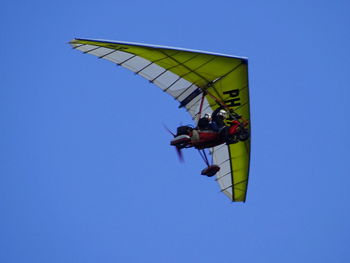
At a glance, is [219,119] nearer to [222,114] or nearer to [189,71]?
[222,114]

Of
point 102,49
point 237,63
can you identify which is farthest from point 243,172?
point 102,49

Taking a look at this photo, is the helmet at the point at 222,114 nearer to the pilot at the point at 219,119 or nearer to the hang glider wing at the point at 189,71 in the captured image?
the pilot at the point at 219,119

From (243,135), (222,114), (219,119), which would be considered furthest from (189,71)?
(243,135)

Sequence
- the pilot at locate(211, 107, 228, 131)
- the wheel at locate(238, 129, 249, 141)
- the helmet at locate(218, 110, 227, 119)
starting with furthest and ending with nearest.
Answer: the helmet at locate(218, 110, 227, 119), the pilot at locate(211, 107, 228, 131), the wheel at locate(238, 129, 249, 141)

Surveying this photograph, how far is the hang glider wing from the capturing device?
90.4 feet

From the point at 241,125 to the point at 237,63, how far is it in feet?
7.82

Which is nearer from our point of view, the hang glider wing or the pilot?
the pilot

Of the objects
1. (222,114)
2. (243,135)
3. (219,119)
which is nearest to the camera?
(243,135)

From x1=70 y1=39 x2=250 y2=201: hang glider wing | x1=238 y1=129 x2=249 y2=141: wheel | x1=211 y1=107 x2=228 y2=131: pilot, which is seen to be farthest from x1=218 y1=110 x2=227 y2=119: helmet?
x1=238 y1=129 x2=249 y2=141: wheel

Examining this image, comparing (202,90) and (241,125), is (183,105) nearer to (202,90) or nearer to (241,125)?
(202,90)

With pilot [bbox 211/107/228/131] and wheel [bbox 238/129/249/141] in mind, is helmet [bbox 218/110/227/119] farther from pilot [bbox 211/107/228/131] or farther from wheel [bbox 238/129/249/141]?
wheel [bbox 238/129/249/141]

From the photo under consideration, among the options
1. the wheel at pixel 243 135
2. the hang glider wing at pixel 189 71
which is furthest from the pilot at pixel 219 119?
the wheel at pixel 243 135

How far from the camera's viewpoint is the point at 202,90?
1155 inches

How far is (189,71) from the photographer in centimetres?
2844
